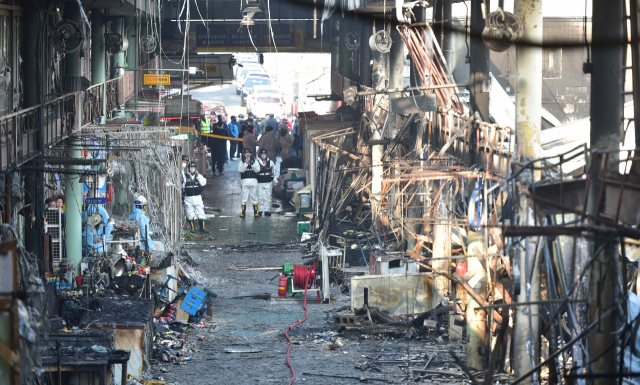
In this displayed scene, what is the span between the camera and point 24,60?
49.0ft

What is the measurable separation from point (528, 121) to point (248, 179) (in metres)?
17.0

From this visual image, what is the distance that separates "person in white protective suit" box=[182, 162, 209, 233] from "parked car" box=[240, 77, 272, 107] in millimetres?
33241

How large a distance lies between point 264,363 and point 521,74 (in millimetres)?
6256

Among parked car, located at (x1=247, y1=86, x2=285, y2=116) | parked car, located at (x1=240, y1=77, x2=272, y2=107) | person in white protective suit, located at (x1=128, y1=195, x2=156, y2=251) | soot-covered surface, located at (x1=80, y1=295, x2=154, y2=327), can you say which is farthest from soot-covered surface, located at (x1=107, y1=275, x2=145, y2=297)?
parked car, located at (x1=240, y1=77, x2=272, y2=107)

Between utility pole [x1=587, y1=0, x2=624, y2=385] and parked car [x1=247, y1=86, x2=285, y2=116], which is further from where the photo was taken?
parked car [x1=247, y1=86, x2=285, y2=116]

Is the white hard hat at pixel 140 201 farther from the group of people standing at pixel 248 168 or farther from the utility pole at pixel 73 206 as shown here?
the group of people standing at pixel 248 168

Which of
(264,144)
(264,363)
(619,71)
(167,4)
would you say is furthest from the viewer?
(264,144)

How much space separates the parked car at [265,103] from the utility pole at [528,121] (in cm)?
4234

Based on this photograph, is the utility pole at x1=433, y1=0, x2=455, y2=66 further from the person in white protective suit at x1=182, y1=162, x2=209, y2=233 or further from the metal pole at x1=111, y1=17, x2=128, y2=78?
the metal pole at x1=111, y1=17, x2=128, y2=78

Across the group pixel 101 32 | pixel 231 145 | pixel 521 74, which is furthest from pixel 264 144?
pixel 521 74

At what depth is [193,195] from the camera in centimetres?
2523

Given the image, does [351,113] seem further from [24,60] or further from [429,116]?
[24,60]

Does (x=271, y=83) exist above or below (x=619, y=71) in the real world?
above

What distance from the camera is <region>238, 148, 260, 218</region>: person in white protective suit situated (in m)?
27.2
